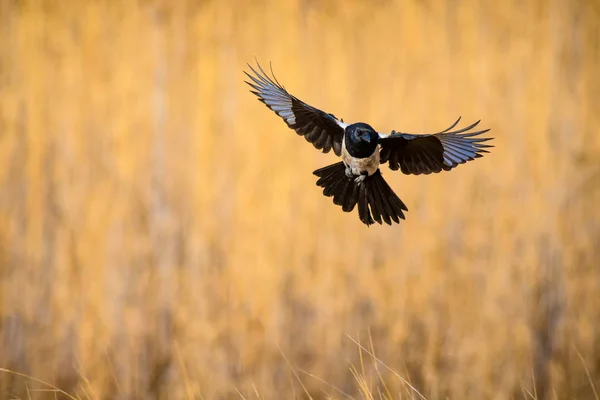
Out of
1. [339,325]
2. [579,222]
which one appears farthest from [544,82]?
[339,325]

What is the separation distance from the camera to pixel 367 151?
33.4 inches

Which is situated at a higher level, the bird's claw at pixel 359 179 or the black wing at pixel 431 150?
the black wing at pixel 431 150

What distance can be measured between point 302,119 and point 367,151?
15 centimetres

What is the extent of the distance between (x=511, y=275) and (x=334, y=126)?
3.65 ft

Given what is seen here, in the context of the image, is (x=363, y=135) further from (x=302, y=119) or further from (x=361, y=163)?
(x=302, y=119)

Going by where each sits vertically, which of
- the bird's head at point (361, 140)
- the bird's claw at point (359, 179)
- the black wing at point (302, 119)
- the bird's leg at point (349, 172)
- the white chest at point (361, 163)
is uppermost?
the black wing at point (302, 119)

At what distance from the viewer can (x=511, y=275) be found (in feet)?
6.31

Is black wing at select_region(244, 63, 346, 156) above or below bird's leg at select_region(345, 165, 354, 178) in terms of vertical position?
above

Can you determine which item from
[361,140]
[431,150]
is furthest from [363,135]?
[431,150]

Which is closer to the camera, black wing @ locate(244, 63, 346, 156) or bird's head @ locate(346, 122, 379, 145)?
bird's head @ locate(346, 122, 379, 145)

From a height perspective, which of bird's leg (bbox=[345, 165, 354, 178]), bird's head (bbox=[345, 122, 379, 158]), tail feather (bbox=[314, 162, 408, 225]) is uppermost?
bird's head (bbox=[345, 122, 379, 158])

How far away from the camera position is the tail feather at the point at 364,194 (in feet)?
2.78

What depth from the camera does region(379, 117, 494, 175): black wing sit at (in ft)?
2.81

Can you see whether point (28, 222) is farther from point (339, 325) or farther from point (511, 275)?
point (511, 275)
